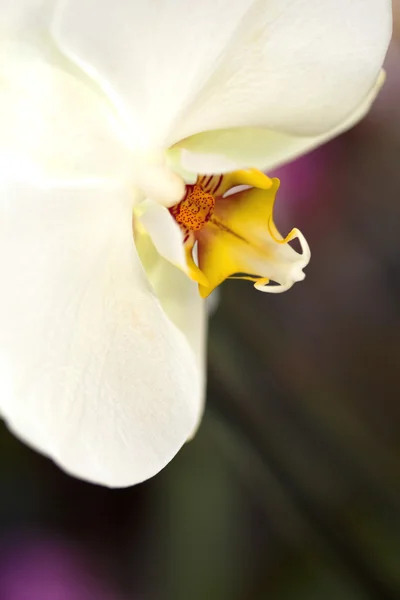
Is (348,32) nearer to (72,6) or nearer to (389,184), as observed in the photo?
(72,6)

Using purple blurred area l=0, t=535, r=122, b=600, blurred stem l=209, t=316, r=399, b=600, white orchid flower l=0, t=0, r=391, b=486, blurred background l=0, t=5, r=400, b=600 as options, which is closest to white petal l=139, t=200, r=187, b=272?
white orchid flower l=0, t=0, r=391, b=486

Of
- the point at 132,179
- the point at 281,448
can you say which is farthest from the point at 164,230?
the point at 281,448

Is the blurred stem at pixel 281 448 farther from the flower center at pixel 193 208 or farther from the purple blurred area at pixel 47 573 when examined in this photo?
the purple blurred area at pixel 47 573

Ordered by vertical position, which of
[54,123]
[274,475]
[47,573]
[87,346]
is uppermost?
[54,123]

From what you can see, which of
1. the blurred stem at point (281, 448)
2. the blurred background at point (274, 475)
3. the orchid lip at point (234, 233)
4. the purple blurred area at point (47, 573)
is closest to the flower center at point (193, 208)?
the orchid lip at point (234, 233)

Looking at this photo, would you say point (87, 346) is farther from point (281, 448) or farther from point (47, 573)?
point (47, 573)

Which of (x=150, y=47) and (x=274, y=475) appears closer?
(x=150, y=47)

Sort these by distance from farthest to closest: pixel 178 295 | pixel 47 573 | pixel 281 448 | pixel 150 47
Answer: pixel 47 573, pixel 281 448, pixel 178 295, pixel 150 47
